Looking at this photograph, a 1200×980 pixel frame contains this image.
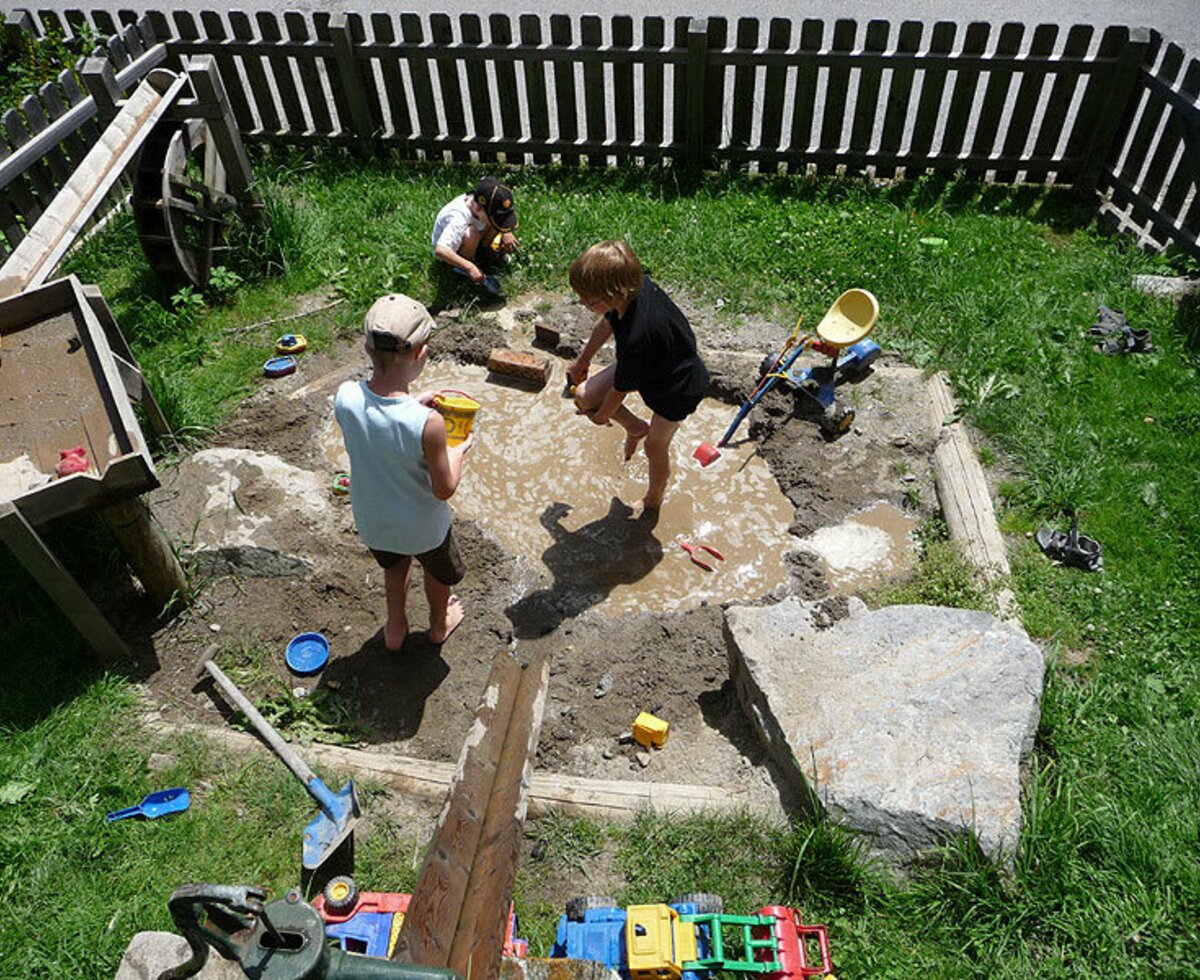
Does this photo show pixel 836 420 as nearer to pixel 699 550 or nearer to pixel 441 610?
pixel 699 550

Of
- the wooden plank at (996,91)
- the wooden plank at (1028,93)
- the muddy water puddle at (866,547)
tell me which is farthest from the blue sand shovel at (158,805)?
the wooden plank at (1028,93)

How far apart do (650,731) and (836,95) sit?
17.9 feet

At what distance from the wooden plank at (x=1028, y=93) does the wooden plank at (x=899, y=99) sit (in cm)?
80

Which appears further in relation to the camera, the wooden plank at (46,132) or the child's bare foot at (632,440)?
the wooden plank at (46,132)

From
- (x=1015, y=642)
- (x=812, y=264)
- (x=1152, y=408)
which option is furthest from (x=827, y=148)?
(x=1015, y=642)

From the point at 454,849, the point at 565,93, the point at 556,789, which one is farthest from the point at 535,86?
the point at 454,849

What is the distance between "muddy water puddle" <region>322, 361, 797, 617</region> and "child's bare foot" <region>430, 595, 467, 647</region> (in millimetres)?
351

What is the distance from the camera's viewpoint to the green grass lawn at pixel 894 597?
3105mm

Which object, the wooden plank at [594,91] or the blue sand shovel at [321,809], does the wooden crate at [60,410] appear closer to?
the blue sand shovel at [321,809]

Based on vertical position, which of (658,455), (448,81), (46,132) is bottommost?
(658,455)

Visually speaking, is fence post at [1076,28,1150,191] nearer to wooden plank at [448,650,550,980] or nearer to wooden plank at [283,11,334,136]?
wooden plank at [283,11,334,136]

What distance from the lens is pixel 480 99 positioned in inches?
290

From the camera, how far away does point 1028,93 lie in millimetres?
6762

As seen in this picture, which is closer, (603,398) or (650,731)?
(650,731)
